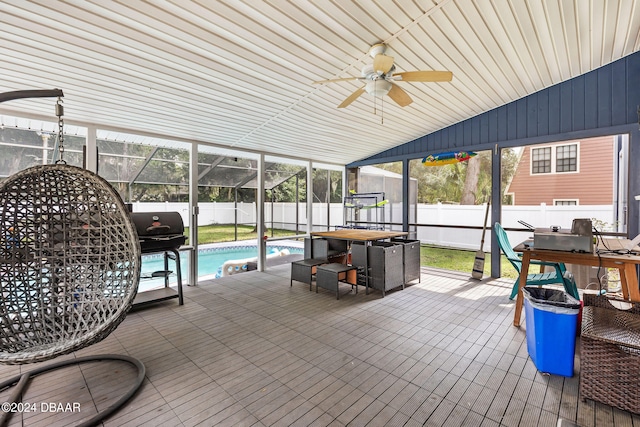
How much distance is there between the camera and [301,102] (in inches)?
162

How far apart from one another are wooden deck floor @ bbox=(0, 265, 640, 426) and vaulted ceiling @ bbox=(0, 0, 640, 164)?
268cm

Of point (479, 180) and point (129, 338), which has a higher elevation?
point (479, 180)

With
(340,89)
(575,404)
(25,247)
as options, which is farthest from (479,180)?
(25,247)

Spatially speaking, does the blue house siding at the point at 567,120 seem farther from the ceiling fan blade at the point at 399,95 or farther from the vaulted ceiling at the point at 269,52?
the ceiling fan blade at the point at 399,95

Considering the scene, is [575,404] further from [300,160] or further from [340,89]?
[300,160]

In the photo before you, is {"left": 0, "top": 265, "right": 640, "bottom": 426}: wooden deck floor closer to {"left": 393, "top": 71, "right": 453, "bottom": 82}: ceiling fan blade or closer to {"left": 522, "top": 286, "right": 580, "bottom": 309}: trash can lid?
{"left": 522, "top": 286, "right": 580, "bottom": 309}: trash can lid

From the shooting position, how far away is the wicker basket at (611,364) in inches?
69.1

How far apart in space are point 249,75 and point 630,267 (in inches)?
161

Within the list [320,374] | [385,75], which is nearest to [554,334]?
[320,374]

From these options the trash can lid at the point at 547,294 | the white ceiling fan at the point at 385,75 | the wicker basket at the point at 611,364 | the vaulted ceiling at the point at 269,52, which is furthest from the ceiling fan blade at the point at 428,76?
the wicker basket at the point at 611,364

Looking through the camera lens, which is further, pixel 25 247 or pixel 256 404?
pixel 25 247

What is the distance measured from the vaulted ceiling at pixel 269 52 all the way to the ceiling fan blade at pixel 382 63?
33cm

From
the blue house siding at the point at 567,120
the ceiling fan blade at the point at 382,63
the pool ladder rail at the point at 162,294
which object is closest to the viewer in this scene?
the ceiling fan blade at the point at 382,63

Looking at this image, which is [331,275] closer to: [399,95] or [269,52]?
[399,95]
